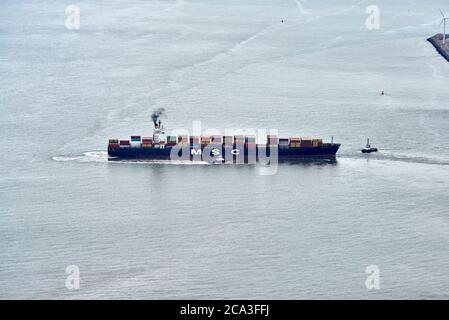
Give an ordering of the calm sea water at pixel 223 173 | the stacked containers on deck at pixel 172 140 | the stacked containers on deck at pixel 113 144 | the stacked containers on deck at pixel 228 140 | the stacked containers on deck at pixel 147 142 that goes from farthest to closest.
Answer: the stacked containers on deck at pixel 172 140
the stacked containers on deck at pixel 228 140
the stacked containers on deck at pixel 147 142
the stacked containers on deck at pixel 113 144
the calm sea water at pixel 223 173

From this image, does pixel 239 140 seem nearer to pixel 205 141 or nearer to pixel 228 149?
pixel 228 149

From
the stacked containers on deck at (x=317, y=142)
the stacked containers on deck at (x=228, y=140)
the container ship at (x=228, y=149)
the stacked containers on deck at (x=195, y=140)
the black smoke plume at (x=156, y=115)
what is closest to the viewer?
the container ship at (x=228, y=149)

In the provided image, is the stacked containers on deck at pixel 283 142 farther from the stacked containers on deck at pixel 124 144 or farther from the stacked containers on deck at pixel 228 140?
the stacked containers on deck at pixel 124 144

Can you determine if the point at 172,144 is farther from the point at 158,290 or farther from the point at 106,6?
the point at 106,6

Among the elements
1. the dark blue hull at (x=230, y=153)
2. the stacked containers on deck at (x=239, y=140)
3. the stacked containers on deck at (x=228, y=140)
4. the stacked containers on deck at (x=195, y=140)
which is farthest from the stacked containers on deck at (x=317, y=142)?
the stacked containers on deck at (x=195, y=140)

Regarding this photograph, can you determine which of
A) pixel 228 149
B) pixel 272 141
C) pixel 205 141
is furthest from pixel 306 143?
pixel 205 141
